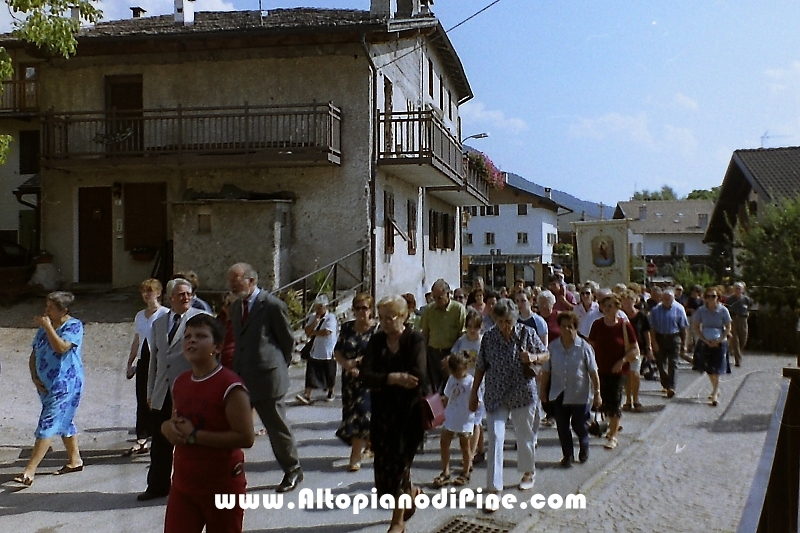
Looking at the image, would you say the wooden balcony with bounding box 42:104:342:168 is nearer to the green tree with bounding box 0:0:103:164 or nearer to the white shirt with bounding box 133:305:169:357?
the green tree with bounding box 0:0:103:164

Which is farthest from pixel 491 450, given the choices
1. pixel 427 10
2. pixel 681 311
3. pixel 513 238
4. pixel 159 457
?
pixel 513 238

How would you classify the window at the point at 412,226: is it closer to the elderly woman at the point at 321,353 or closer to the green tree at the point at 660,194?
the elderly woman at the point at 321,353

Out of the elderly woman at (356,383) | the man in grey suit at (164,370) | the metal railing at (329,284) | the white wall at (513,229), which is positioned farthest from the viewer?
the white wall at (513,229)

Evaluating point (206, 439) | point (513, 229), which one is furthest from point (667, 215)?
point (206, 439)

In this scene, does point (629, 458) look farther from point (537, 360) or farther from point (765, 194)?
point (765, 194)

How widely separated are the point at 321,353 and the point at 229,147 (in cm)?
880

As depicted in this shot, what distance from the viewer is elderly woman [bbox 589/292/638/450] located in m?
8.12

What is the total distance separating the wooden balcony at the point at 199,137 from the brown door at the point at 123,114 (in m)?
0.03

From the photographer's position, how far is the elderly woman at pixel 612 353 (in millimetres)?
8117

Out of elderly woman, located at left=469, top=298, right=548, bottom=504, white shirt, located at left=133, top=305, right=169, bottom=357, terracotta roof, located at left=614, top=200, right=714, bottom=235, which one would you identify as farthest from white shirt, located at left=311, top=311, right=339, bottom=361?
terracotta roof, located at left=614, top=200, right=714, bottom=235

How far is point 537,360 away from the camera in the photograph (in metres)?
6.27

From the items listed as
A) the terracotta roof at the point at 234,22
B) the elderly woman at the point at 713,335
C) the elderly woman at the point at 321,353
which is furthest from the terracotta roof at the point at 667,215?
the elderly woman at the point at 321,353

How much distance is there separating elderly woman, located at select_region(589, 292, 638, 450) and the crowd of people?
0.05ft

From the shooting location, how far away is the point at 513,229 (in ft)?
189
